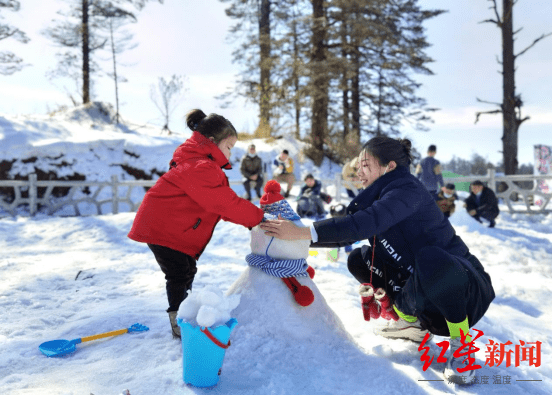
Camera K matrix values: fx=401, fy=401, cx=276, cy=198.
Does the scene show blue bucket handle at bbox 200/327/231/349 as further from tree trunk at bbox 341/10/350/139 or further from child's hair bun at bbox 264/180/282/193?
tree trunk at bbox 341/10/350/139

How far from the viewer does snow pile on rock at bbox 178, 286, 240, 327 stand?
1.72 meters

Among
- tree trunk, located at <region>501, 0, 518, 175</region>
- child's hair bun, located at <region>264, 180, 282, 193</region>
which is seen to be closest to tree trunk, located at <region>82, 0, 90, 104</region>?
tree trunk, located at <region>501, 0, 518, 175</region>

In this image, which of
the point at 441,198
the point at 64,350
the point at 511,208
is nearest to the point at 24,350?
the point at 64,350

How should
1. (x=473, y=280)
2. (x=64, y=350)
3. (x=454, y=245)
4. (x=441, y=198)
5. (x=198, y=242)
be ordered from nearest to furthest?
1. (x=473, y=280)
2. (x=454, y=245)
3. (x=64, y=350)
4. (x=198, y=242)
5. (x=441, y=198)

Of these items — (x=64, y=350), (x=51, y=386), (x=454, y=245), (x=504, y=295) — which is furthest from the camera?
(x=504, y=295)

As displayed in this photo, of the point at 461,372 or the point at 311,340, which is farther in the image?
the point at 311,340

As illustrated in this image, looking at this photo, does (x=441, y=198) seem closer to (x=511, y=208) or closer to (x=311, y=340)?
(x=511, y=208)

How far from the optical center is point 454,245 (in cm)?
220

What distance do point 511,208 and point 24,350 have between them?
439 inches

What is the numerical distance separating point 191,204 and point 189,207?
2 cm

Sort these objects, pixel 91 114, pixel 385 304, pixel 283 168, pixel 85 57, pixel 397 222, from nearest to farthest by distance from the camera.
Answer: pixel 397 222 → pixel 385 304 → pixel 283 168 → pixel 91 114 → pixel 85 57

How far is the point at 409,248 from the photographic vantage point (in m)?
2.20

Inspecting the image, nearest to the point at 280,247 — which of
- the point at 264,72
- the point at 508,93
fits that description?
the point at 508,93

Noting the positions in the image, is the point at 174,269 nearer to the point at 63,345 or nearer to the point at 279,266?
the point at 279,266
